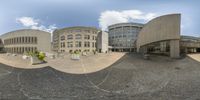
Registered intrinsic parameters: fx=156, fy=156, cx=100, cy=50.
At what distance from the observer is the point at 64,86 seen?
9016mm

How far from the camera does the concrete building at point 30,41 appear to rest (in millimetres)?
37562

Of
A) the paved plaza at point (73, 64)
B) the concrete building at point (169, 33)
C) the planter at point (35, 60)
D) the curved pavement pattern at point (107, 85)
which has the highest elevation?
the concrete building at point (169, 33)

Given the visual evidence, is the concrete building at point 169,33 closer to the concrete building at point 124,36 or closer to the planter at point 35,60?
the planter at point 35,60

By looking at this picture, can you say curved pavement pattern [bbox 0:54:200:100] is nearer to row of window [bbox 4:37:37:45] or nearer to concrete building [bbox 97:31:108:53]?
row of window [bbox 4:37:37:45]

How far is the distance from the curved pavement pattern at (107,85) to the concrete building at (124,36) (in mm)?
63123

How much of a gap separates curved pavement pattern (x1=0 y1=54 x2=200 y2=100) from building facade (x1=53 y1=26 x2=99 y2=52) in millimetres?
47426

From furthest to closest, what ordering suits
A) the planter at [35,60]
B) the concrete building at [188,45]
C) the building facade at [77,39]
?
1. the building facade at [77,39]
2. the concrete building at [188,45]
3. the planter at [35,60]

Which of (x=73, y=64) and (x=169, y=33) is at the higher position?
(x=169, y=33)

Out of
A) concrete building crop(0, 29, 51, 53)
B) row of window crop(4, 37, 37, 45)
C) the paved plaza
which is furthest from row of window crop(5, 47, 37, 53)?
the paved plaza

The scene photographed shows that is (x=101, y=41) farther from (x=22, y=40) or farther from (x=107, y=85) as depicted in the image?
(x=107, y=85)

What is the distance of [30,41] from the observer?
1496 inches

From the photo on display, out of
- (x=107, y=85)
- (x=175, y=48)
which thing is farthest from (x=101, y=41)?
(x=107, y=85)

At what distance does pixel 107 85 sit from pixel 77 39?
168 ft

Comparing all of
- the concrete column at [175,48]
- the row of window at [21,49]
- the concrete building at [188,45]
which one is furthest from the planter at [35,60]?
the row of window at [21,49]
